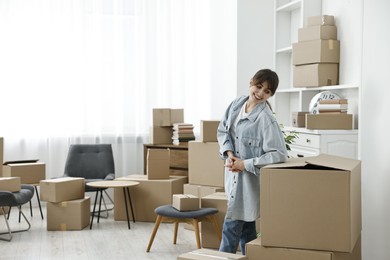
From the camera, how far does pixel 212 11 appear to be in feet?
24.4

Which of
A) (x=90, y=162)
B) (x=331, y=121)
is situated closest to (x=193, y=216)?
(x=331, y=121)

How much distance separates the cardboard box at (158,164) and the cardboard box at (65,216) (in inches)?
31.4

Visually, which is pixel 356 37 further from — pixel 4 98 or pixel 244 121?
pixel 4 98

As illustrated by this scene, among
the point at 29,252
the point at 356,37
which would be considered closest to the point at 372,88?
the point at 356,37

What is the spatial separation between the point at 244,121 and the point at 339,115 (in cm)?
185

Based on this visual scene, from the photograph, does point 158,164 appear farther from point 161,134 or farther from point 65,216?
point 65,216

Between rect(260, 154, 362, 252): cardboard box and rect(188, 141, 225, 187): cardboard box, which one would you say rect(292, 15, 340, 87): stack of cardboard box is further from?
rect(260, 154, 362, 252): cardboard box

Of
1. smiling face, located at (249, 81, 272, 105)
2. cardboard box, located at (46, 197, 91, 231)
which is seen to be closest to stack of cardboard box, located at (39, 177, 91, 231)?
cardboard box, located at (46, 197, 91, 231)

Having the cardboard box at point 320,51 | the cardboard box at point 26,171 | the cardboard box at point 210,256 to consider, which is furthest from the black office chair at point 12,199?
the cardboard box at point 320,51

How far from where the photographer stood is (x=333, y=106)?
5.28 metres

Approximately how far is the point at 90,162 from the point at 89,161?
0.02m

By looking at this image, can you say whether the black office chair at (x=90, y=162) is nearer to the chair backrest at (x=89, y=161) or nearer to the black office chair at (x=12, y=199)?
the chair backrest at (x=89, y=161)

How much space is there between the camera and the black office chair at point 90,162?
671 cm

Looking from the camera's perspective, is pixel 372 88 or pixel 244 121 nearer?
pixel 244 121
